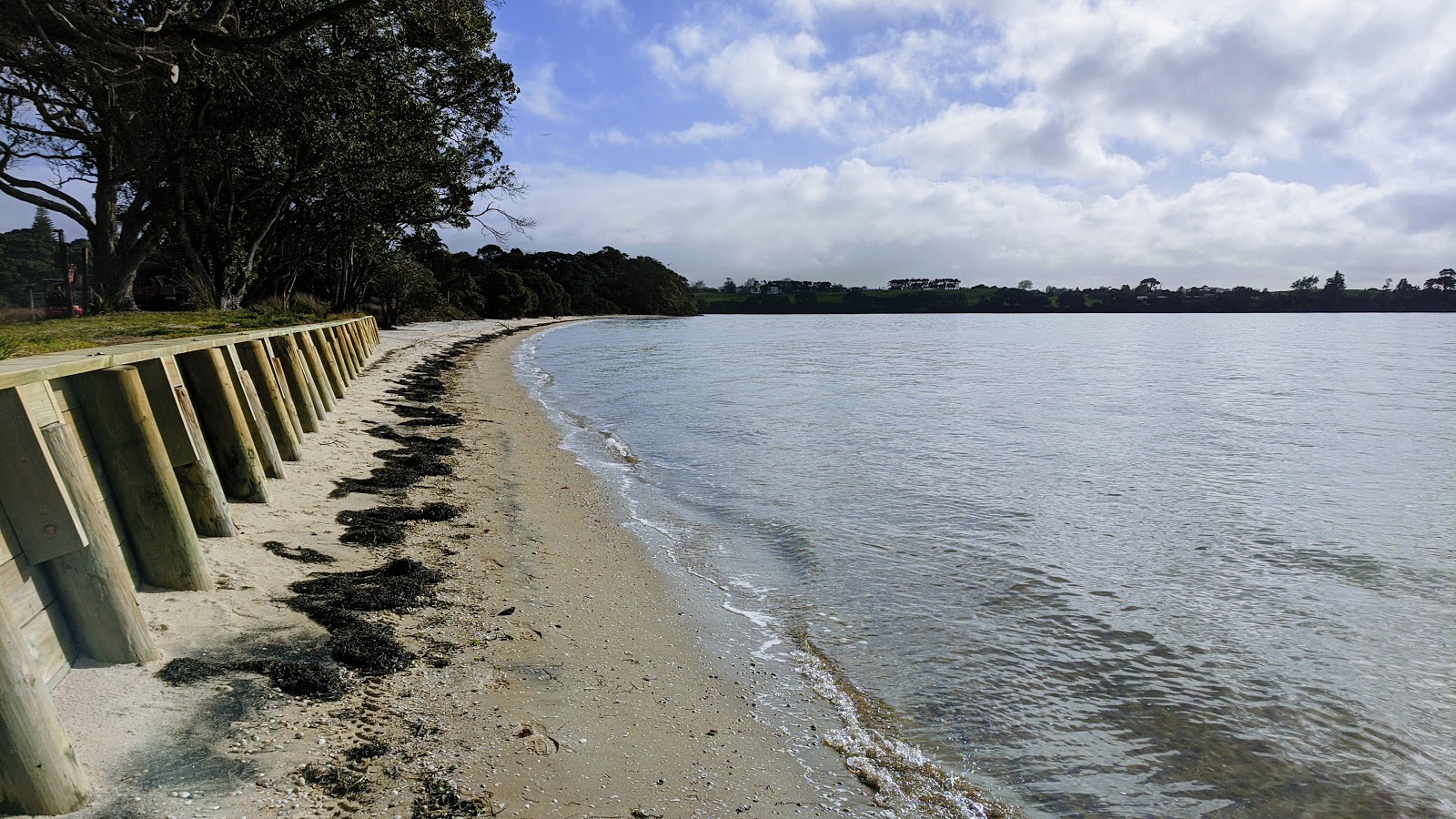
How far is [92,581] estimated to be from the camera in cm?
389

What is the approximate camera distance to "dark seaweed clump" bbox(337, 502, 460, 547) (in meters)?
7.12

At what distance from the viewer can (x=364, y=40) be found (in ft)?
56.6

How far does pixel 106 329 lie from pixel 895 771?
11.8 meters

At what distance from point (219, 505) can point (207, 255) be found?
2418cm

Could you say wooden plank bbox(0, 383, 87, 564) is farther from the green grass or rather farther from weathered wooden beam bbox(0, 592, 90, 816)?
the green grass

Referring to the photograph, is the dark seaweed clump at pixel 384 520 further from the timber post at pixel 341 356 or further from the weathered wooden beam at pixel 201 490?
the timber post at pixel 341 356

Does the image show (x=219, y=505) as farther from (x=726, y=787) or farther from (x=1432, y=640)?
(x=1432, y=640)

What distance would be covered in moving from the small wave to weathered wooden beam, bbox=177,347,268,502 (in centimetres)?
577

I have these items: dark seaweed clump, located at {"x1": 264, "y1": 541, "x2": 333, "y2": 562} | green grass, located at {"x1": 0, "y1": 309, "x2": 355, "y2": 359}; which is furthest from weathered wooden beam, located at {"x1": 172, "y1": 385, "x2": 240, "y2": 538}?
green grass, located at {"x1": 0, "y1": 309, "x2": 355, "y2": 359}

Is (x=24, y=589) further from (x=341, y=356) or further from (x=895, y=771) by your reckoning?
(x=341, y=356)

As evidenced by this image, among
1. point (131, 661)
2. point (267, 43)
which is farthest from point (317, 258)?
point (131, 661)

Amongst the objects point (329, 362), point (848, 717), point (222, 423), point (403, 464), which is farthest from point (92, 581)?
point (329, 362)

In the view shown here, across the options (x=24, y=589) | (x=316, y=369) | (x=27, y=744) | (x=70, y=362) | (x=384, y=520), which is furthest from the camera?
(x=316, y=369)

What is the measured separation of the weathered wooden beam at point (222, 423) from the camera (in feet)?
23.8
